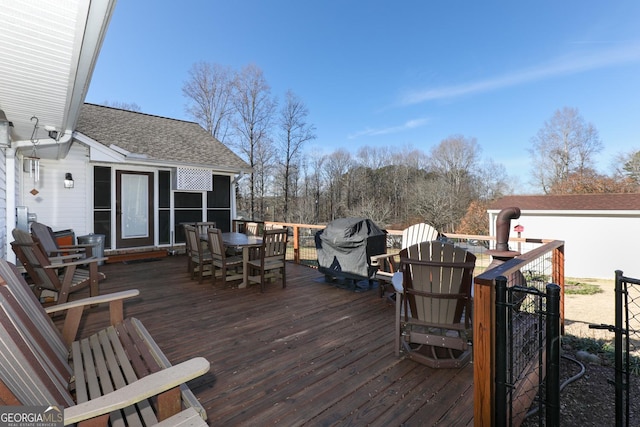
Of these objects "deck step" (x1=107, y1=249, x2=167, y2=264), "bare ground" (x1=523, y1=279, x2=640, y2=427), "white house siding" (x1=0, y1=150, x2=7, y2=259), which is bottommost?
"bare ground" (x1=523, y1=279, x2=640, y2=427)

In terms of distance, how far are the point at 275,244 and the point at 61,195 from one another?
5363 mm

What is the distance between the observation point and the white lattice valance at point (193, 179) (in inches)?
327

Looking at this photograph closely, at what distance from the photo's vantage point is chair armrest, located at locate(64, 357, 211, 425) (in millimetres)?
1077

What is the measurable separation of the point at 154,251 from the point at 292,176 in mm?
14632

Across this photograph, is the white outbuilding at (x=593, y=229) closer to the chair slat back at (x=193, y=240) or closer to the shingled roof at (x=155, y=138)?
the shingled roof at (x=155, y=138)

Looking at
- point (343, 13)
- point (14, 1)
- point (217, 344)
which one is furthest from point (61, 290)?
point (343, 13)

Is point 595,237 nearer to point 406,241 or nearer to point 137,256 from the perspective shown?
point 406,241

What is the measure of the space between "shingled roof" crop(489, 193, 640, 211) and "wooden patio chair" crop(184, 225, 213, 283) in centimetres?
1627

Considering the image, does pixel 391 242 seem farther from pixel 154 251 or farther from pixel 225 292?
pixel 225 292

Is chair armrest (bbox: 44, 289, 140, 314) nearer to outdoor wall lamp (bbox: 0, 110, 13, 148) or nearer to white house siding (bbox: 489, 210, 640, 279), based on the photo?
Answer: outdoor wall lamp (bbox: 0, 110, 13, 148)

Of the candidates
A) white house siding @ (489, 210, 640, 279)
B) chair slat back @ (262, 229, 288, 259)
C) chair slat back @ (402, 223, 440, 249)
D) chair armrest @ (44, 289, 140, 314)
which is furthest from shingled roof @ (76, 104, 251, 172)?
white house siding @ (489, 210, 640, 279)

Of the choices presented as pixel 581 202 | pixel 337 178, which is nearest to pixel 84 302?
pixel 581 202

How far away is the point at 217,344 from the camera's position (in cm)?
309

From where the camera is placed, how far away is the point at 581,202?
594 inches
